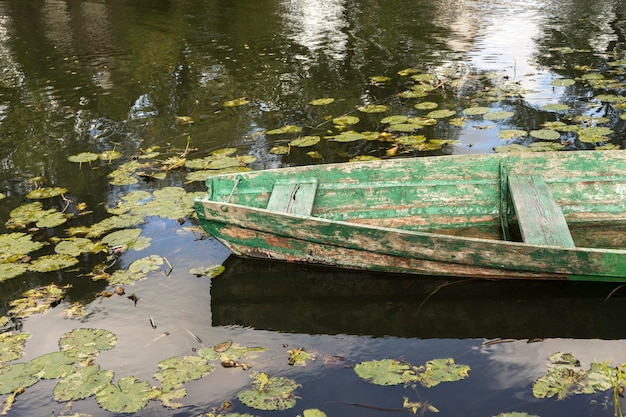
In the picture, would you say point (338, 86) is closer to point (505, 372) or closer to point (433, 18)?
point (433, 18)

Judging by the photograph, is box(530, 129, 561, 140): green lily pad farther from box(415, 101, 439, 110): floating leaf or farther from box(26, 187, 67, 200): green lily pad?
box(26, 187, 67, 200): green lily pad

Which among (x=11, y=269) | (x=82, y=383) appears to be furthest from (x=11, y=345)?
(x=11, y=269)

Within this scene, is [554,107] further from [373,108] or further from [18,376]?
[18,376]

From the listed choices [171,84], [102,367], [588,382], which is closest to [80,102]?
[171,84]

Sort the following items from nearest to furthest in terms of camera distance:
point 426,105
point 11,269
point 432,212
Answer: point 11,269
point 432,212
point 426,105

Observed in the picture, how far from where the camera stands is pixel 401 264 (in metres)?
4.36

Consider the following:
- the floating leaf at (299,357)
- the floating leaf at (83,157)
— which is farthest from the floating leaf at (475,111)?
the floating leaf at (299,357)

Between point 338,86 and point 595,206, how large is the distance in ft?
16.4

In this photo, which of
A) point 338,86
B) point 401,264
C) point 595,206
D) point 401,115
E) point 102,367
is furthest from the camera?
point 338,86

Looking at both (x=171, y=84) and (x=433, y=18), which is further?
(x=433, y=18)

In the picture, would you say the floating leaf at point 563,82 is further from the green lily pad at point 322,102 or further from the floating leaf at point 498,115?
the green lily pad at point 322,102

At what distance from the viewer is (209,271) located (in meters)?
4.74

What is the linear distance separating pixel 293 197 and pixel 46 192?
8.61ft

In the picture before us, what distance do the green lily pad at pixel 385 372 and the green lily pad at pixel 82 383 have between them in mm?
1345
